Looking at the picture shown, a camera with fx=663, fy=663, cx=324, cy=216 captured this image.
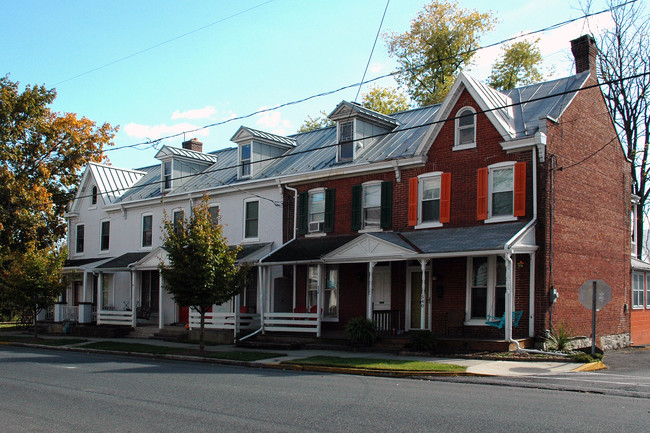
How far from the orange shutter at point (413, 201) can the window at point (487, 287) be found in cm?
251

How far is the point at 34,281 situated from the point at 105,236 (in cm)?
697

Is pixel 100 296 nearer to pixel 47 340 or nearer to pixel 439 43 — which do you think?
pixel 47 340

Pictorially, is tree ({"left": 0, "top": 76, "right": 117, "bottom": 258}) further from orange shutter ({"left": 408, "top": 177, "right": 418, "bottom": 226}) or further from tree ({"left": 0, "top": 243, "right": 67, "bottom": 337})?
orange shutter ({"left": 408, "top": 177, "right": 418, "bottom": 226})

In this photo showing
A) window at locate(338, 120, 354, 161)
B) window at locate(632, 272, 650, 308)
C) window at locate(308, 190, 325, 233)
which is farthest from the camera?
window at locate(632, 272, 650, 308)

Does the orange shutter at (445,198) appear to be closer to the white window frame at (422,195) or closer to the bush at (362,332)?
the white window frame at (422,195)

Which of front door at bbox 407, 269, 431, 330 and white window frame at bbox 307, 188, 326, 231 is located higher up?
white window frame at bbox 307, 188, 326, 231

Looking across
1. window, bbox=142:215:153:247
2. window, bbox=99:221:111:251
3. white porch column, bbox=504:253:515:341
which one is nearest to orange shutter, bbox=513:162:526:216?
white porch column, bbox=504:253:515:341

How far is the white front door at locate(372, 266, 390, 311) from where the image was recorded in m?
23.5

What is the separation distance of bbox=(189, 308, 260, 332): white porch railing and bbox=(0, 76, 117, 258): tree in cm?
1490

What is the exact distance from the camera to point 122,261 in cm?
3212

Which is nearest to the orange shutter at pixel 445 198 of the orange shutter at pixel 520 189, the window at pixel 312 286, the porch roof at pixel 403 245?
the porch roof at pixel 403 245

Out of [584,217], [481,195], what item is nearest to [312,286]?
[481,195]

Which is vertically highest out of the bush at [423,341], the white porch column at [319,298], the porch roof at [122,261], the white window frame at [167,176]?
the white window frame at [167,176]

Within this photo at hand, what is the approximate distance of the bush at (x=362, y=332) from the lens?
69.5ft
